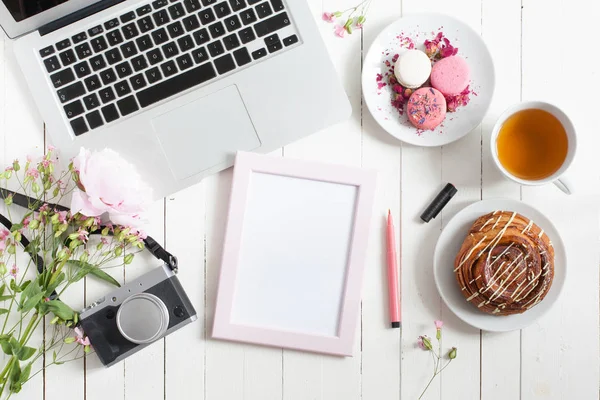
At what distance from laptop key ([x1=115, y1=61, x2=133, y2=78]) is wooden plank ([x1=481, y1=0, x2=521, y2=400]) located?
0.52 m

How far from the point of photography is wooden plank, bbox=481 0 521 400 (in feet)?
2.79

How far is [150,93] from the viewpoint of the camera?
78 centimetres

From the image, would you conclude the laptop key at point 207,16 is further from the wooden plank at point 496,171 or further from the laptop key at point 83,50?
the wooden plank at point 496,171

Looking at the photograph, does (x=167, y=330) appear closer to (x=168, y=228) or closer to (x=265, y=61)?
(x=168, y=228)

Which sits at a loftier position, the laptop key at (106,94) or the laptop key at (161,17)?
the laptop key at (161,17)

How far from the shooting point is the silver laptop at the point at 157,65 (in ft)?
2.54

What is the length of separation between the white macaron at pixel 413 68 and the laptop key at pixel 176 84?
0.26 metres

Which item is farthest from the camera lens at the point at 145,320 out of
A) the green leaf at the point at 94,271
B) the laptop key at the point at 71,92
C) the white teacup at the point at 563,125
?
the white teacup at the point at 563,125

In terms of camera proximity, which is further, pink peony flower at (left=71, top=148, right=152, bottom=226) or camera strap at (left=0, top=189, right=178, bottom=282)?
camera strap at (left=0, top=189, right=178, bottom=282)

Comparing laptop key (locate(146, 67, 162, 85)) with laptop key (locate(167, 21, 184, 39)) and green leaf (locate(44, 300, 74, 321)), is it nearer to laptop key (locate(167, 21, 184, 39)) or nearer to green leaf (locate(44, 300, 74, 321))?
laptop key (locate(167, 21, 184, 39))

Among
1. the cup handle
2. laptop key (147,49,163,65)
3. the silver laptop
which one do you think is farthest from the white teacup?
laptop key (147,49,163,65)

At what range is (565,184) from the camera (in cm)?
78

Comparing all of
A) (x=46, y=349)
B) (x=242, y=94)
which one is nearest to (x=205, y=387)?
(x=46, y=349)

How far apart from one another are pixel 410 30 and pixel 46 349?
69 centimetres
